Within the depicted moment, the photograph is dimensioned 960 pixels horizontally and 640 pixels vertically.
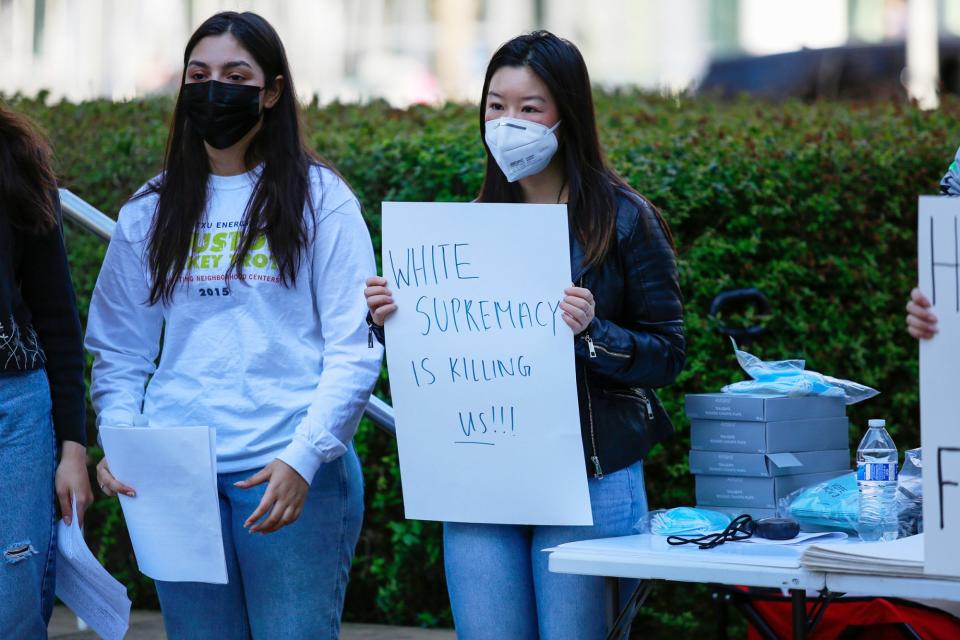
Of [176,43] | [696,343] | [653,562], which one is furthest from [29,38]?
[653,562]

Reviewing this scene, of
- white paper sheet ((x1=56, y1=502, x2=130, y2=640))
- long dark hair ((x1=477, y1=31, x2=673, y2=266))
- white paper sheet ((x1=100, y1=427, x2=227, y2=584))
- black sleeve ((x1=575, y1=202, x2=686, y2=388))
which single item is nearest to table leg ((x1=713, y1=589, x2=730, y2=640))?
black sleeve ((x1=575, y1=202, x2=686, y2=388))

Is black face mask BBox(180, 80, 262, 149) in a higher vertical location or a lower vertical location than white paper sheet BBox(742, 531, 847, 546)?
higher

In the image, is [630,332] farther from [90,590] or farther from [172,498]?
[90,590]

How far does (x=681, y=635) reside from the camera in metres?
4.91

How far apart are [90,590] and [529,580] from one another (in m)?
0.96

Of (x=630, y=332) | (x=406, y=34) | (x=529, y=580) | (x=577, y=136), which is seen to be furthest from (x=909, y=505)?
(x=406, y=34)

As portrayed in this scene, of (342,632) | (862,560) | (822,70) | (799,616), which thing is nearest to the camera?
(862,560)

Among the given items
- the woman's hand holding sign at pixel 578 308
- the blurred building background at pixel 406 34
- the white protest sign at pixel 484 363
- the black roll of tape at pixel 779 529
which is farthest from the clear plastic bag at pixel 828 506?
the blurred building background at pixel 406 34

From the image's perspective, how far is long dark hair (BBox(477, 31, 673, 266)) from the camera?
10.0 feet

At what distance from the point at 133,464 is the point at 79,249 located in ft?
8.50

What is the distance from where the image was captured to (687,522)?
3.03 meters

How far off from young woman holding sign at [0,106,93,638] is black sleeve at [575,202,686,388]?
112 cm

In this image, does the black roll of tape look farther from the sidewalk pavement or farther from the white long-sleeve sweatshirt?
the sidewalk pavement

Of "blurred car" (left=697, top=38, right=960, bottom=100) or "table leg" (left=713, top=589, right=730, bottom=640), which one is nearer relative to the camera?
"table leg" (left=713, top=589, right=730, bottom=640)
